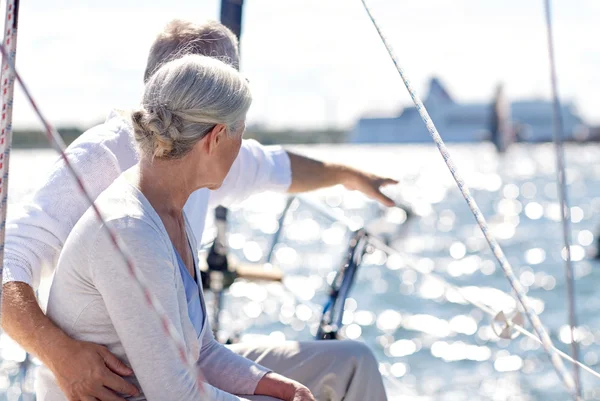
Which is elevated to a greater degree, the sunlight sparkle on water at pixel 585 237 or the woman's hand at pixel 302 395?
the woman's hand at pixel 302 395

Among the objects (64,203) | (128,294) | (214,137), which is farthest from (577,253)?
(128,294)

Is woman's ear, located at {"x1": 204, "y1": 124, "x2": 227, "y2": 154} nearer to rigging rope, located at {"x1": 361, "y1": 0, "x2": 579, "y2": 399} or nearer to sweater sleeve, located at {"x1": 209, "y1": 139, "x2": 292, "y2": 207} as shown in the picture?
rigging rope, located at {"x1": 361, "y1": 0, "x2": 579, "y2": 399}

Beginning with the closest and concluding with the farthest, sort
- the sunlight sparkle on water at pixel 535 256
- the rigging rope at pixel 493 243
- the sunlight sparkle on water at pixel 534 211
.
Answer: the rigging rope at pixel 493 243
the sunlight sparkle on water at pixel 535 256
the sunlight sparkle on water at pixel 534 211

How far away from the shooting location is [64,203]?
155 cm

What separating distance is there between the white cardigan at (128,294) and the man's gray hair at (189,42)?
1.35 ft

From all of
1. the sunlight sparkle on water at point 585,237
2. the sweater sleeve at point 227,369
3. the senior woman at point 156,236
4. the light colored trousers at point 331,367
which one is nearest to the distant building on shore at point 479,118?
the sunlight sparkle on water at point 585,237

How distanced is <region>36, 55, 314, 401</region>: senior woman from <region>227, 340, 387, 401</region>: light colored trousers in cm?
27

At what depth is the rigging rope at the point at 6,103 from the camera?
42.4 inches

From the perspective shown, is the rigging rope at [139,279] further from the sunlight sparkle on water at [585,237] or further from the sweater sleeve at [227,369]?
the sunlight sparkle on water at [585,237]

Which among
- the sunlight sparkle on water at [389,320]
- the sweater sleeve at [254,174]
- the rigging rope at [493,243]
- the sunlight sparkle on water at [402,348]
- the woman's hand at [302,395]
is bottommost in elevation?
the sunlight sparkle on water at [389,320]

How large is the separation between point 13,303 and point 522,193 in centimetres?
2884

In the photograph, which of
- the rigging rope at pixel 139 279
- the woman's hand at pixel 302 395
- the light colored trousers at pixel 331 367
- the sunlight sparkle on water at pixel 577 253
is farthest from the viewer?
the sunlight sparkle on water at pixel 577 253

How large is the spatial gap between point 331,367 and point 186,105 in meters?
0.60

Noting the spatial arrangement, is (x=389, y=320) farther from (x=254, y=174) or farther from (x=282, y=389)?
(x=282, y=389)
